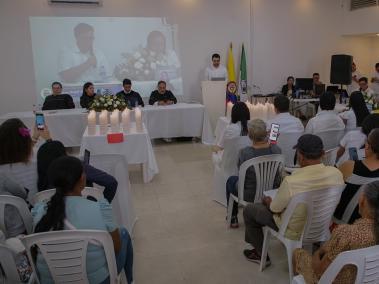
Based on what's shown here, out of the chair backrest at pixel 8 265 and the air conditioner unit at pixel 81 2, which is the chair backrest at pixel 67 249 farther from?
the air conditioner unit at pixel 81 2

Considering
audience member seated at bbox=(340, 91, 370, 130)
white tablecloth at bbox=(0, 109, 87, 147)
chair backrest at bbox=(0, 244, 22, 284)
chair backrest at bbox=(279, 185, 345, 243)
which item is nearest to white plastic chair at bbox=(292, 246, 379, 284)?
chair backrest at bbox=(279, 185, 345, 243)

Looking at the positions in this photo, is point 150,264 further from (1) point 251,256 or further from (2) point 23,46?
(2) point 23,46

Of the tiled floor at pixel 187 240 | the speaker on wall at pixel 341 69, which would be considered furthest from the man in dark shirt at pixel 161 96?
the speaker on wall at pixel 341 69

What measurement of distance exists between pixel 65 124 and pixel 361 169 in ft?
15.4

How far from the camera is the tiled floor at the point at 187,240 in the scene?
2514 millimetres

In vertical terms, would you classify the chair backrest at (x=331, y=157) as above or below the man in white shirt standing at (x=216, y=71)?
below

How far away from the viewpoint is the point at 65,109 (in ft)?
20.7

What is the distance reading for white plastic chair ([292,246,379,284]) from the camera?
1.41 m

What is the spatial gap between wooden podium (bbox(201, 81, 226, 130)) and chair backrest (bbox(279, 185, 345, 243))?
4823 mm

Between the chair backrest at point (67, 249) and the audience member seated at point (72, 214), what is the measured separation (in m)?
0.03

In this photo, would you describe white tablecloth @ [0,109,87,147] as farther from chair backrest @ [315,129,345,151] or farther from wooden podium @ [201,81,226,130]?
chair backrest @ [315,129,345,151]

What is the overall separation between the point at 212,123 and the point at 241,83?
74.9 inches

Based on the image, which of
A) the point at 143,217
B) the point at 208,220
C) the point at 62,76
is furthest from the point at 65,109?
the point at 208,220

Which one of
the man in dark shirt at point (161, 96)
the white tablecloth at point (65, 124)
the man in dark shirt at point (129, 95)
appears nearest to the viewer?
the white tablecloth at point (65, 124)
